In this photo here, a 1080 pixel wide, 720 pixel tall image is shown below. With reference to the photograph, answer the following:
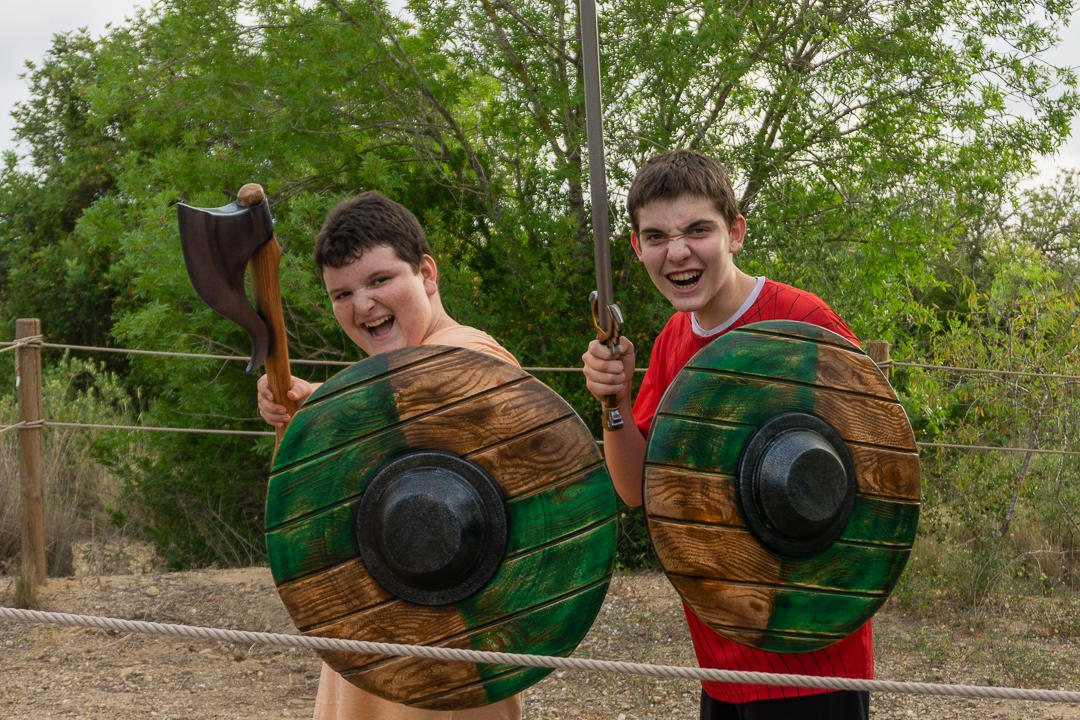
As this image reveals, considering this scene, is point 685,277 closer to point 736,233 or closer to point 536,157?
point 736,233

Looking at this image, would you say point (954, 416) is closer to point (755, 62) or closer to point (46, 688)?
point (755, 62)

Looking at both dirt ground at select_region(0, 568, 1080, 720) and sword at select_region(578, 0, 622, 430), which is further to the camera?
dirt ground at select_region(0, 568, 1080, 720)

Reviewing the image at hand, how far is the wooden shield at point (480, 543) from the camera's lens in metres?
1.36

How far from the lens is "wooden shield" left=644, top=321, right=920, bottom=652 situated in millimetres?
1426

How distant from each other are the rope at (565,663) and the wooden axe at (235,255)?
40 centimetres

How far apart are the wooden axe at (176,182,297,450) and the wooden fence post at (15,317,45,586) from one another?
3691 millimetres

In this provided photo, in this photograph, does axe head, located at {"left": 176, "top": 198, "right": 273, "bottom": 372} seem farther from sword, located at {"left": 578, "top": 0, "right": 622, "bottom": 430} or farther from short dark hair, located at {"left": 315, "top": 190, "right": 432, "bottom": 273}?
sword, located at {"left": 578, "top": 0, "right": 622, "bottom": 430}

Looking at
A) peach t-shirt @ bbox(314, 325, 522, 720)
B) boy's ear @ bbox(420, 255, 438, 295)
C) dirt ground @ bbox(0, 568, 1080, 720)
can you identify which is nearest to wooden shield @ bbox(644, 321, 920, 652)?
peach t-shirt @ bbox(314, 325, 522, 720)

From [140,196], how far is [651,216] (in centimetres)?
596

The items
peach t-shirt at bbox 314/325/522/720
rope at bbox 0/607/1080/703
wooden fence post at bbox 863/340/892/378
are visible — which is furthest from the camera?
wooden fence post at bbox 863/340/892/378

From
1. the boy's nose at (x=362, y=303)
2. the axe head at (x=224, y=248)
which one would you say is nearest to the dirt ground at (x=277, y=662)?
the boy's nose at (x=362, y=303)

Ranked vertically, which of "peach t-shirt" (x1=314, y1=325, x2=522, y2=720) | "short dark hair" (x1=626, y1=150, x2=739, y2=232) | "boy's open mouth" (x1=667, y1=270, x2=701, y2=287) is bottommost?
"peach t-shirt" (x1=314, y1=325, x2=522, y2=720)

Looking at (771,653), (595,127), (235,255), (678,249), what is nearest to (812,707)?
(771,653)

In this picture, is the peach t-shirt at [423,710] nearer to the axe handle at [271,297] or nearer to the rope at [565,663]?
the rope at [565,663]
